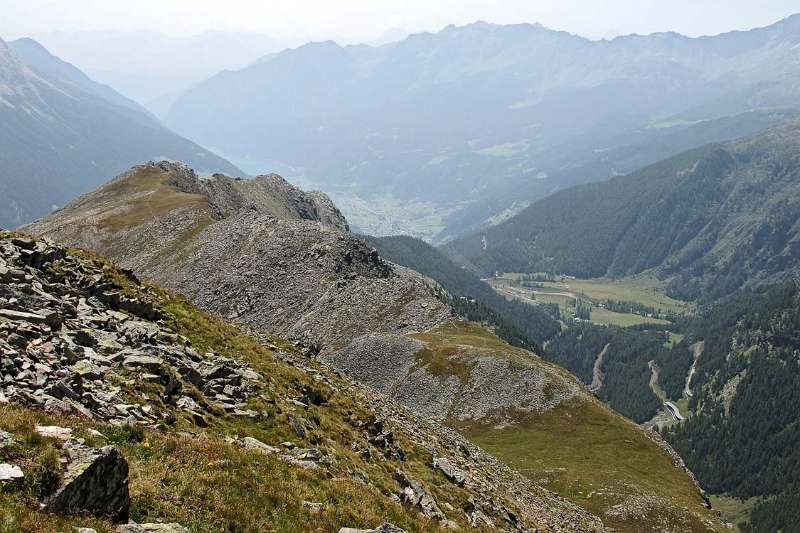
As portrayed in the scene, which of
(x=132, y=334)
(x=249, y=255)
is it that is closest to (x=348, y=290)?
(x=249, y=255)

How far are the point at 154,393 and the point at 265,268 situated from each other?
95.9 m

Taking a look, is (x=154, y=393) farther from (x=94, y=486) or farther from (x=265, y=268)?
(x=265, y=268)

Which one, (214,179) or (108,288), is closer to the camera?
(108,288)

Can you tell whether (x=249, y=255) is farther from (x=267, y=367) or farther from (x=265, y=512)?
(x=265, y=512)

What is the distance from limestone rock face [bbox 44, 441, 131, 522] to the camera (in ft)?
55.1

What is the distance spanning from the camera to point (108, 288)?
3984cm

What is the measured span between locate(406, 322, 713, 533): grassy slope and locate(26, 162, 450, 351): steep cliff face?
59.1ft

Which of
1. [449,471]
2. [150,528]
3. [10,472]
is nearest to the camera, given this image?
[10,472]

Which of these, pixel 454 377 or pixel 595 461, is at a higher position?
pixel 454 377

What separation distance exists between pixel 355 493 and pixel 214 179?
17998 cm

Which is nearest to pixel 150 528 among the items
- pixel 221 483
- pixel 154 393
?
pixel 221 483

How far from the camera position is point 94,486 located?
1742cm

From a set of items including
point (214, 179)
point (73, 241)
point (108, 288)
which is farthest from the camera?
point (214, 179)

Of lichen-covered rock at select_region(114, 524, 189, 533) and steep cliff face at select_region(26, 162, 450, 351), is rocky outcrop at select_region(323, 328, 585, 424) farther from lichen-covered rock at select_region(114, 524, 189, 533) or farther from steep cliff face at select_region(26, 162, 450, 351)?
lichen-covered rock at select_region(114, 524, 189, 533)
